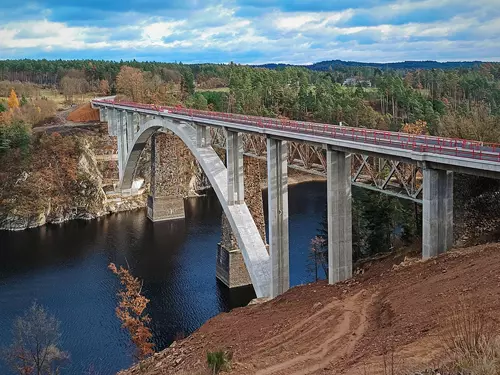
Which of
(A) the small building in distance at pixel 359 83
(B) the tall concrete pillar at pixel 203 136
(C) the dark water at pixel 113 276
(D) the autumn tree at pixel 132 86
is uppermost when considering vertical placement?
(A) the small building in distance at pixel 359 83

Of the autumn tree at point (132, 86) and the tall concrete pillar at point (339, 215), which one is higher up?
the autumn tree at point (132, 86)

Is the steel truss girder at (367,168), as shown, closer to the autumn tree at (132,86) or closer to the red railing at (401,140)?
the red railing at (401,140)

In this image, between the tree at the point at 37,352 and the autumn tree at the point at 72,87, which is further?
the autumn tree at the point at 72,87

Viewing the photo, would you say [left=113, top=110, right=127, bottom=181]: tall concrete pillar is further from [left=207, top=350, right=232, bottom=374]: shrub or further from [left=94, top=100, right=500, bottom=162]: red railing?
[left=207, top=350, right=232, bottom=374]: shrub

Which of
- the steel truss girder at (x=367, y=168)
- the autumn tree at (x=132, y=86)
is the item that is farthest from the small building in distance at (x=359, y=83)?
the steel truss girder at (x=367, y=168)

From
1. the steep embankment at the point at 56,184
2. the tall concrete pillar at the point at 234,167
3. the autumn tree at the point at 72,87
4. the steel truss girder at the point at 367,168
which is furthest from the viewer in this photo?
the autumn tree at the point at 72,87

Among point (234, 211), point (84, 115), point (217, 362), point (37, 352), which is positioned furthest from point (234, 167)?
point (84, 115)

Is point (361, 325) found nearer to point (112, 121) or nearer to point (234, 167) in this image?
point (234, 167)
